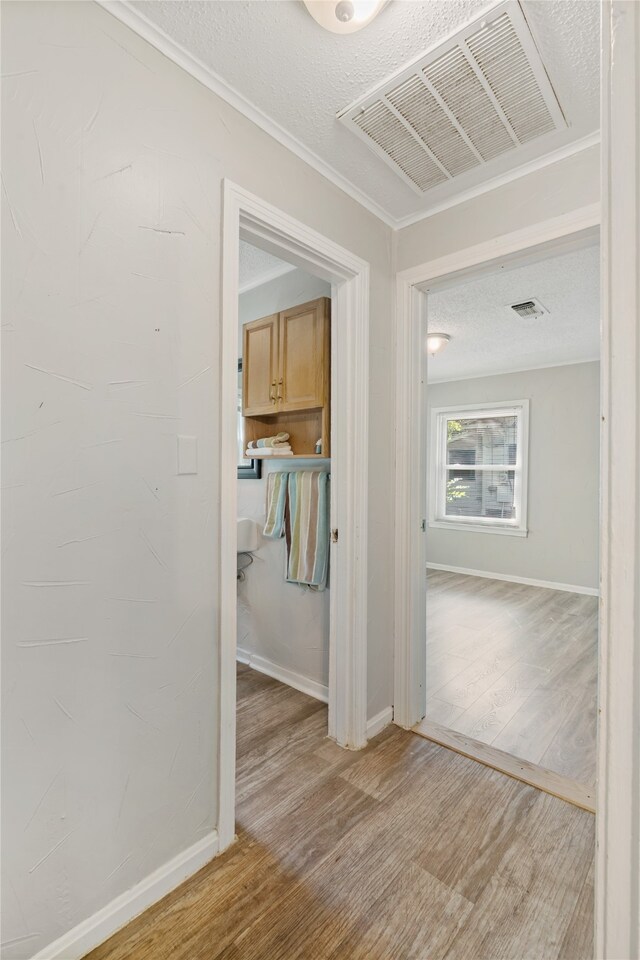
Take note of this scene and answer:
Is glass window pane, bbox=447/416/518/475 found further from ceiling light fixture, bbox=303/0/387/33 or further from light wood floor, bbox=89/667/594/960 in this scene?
ceiling light fixture, bbox=303/0/387/33

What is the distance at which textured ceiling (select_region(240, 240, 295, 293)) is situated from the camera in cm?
238

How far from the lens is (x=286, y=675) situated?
2.56 meters

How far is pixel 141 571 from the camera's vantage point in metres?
1.22

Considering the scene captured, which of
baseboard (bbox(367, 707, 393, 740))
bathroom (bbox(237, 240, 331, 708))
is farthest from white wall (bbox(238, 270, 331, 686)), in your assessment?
baseboard (bbox(367, 707, 393, 740))

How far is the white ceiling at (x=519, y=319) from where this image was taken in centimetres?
267

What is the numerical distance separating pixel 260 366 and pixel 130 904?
2.26m

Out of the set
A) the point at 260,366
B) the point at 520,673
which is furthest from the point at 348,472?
the point at 520,673

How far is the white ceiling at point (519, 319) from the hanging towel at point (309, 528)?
1.19 m

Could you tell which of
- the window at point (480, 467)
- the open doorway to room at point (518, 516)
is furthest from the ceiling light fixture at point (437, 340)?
the window at point (480, 467)

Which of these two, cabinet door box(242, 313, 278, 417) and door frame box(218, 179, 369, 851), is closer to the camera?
door frame box(218, 179, 369, 851)

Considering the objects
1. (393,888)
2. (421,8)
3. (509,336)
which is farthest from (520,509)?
(421,8)

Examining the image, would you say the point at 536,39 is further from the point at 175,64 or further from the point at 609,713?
the point at 609,713

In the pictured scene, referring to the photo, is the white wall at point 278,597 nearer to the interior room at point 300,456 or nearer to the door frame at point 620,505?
the interior room at point 300,456

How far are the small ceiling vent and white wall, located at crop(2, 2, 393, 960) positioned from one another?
2.36 m
